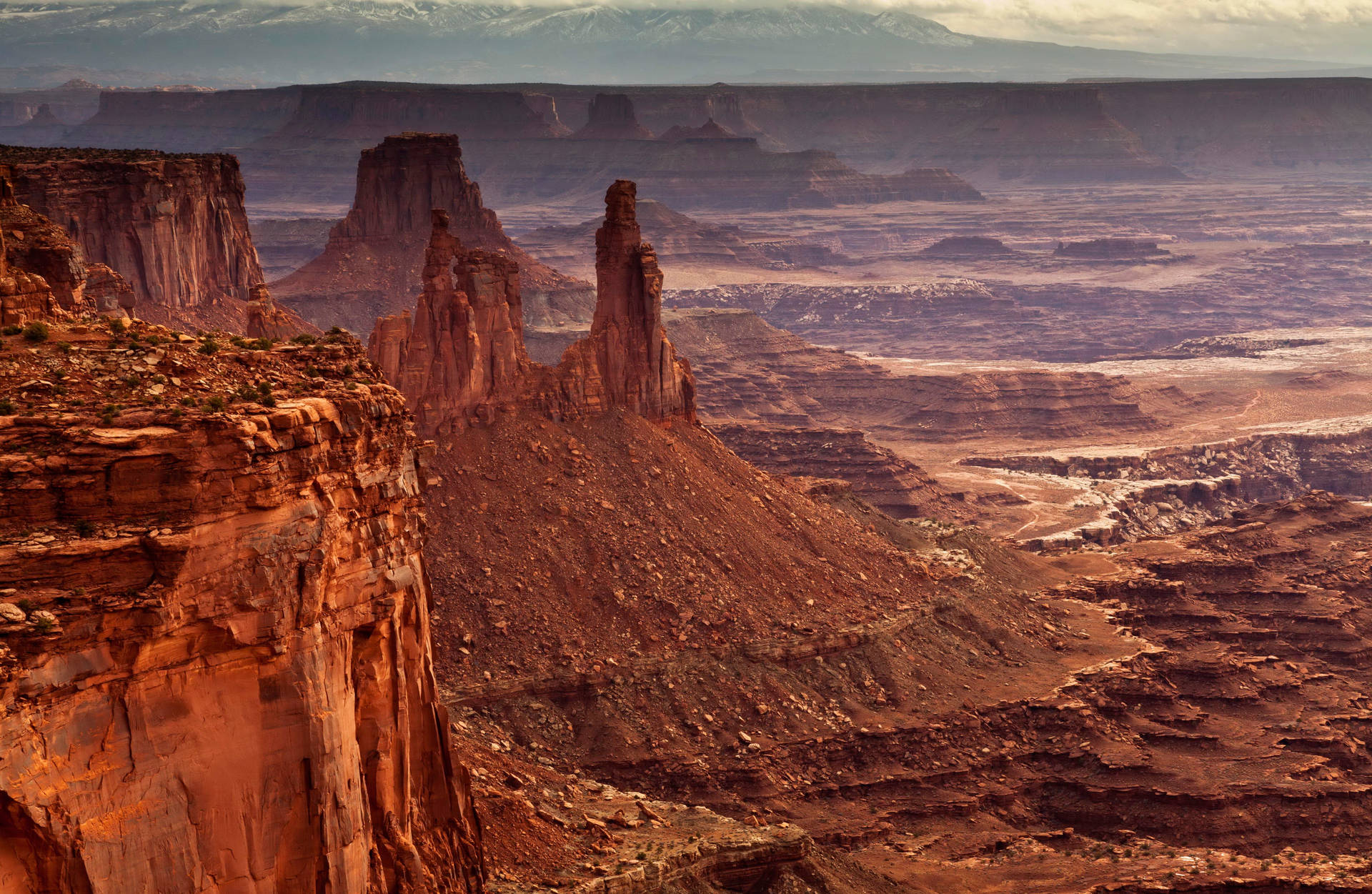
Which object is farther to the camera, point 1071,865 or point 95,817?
point 1071,865

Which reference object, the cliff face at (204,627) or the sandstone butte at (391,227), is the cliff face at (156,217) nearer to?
the sandstone butte at (391,227)

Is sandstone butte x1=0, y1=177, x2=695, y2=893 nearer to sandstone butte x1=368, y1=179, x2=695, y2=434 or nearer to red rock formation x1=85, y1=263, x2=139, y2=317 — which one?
sandstone butte x1=368, y1=179, x2=695, y2=434

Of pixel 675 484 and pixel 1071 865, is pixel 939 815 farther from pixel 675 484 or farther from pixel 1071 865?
pixel 675 484

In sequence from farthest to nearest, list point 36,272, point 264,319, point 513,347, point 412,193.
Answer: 1. point 412,193
2. point 264,319
3. point 513,347
4. point 36,272

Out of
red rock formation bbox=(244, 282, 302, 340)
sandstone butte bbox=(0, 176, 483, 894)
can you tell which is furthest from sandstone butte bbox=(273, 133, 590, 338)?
sandstone butte bbox=(0, 176, 483, 894)

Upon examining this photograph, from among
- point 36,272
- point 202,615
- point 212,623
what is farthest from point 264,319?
point 202,615

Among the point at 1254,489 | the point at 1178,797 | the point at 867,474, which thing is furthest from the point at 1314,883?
the point at 1254,489

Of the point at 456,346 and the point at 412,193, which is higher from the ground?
the point at 456,346

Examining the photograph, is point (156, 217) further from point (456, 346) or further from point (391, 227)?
point (456, 346)
